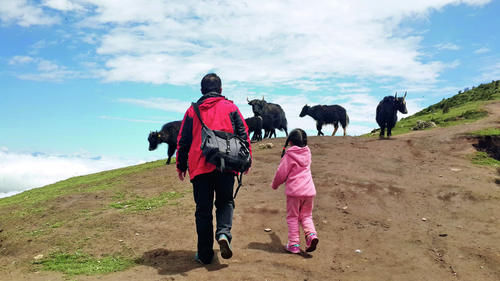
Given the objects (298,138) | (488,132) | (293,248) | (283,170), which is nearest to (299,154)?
(298,138)

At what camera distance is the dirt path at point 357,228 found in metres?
5.74

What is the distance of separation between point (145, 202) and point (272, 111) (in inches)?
509

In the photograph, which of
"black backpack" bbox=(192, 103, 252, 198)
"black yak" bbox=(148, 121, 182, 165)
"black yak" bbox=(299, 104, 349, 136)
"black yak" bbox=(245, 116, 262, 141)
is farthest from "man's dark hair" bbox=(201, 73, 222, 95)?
"black yak" bbox=(299, 104, 349, 136)

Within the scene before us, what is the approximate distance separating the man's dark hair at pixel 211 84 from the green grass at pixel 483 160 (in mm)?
9822

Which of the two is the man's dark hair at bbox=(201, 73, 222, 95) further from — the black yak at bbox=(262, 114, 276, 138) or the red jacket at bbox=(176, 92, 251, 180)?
the black yak at bbox=(262, 114, 276, 138)

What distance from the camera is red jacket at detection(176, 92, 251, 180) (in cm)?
546

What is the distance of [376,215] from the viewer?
27.2ft

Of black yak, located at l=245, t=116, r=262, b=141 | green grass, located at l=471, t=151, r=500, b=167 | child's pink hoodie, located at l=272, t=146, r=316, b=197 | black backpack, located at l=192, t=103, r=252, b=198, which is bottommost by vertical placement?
green grass, located at l=471, t=151, r=500, b=167

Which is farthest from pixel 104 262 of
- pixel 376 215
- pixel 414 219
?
pixel 414 219

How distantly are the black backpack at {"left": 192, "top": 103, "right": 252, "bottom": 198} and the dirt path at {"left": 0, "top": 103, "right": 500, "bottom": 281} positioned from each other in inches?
57.6

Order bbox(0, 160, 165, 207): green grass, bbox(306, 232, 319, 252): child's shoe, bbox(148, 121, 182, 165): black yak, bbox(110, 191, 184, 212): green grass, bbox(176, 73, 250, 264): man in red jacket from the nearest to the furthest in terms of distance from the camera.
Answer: bbox(176, 73, 250, 264): man in red jacket
bbox(306, 232, 319, 252): child's shoe
bbox(110, 191, 184, 212): green grass
bbox(0, 160, 165, 207): green grass
bbox(148, 121, 182, 165): black yak

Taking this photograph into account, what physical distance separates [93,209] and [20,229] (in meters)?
1.51

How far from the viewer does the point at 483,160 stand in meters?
12.3

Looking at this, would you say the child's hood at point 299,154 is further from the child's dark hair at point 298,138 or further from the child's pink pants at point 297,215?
the child's pink pants at point 297,215
